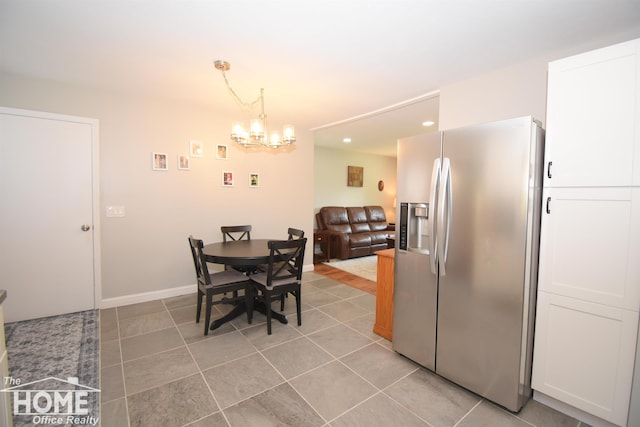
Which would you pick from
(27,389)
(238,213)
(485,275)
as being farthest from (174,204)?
(485,275)

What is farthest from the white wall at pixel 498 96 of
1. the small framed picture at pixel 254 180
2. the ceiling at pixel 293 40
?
the small framed picture at pixel 254 180

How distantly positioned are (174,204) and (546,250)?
3.82 metres

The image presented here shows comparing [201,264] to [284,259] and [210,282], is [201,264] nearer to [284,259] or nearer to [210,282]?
[210,282]

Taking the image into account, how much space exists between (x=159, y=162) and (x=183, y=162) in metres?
0.27

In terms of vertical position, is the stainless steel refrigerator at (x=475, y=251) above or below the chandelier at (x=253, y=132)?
below

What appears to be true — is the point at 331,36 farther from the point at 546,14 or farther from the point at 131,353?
the point at 131,353

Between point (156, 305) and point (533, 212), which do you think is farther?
point (156, 305)

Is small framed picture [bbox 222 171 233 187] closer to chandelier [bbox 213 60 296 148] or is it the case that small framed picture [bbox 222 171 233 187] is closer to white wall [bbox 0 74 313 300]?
white wall [bbox 0 74 313 300]

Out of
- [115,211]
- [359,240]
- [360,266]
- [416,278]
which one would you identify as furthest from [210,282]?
[359,240]

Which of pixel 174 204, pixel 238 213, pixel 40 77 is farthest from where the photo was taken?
pixel 238 213

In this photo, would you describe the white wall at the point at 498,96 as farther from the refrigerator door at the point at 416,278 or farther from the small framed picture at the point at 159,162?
the small framed picture at the point at 159,162

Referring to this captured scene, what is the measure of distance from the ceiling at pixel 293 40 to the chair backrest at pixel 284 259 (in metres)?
1.61

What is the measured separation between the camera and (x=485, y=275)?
182 centimetres

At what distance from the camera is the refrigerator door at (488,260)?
1.68 m
